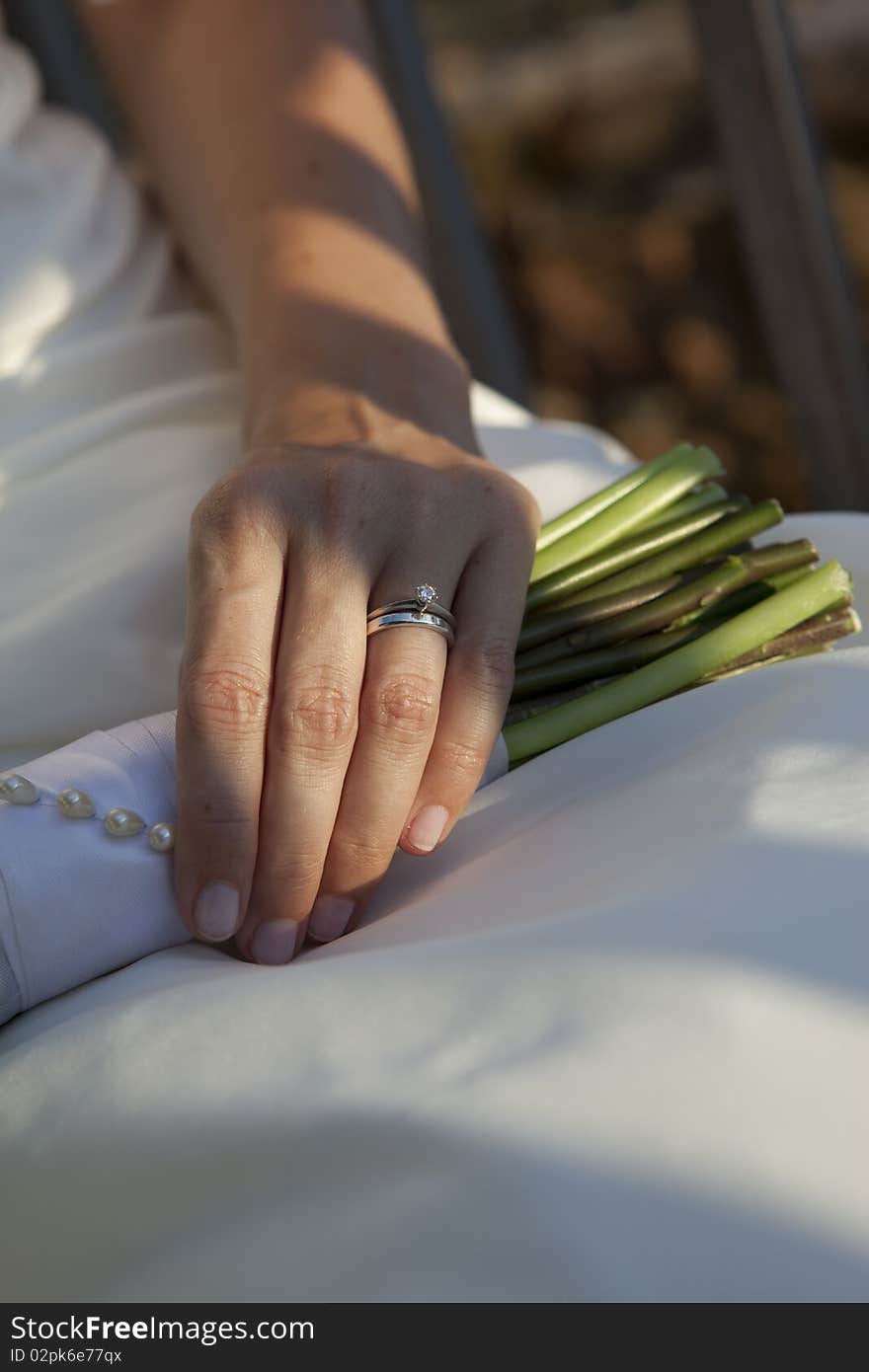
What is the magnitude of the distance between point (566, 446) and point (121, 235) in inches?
21.1

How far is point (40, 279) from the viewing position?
1195 millimetres

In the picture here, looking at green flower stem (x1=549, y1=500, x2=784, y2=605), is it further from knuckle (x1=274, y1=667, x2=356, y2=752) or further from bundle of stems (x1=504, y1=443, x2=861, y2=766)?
knuckle (x1=274, y1=667, x2=356, y2=752)

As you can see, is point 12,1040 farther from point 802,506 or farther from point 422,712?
point 802,506

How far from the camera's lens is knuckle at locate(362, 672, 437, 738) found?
30.8 inches

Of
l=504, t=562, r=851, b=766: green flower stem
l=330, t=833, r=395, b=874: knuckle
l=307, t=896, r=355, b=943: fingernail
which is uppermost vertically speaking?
l=330, t=833, r=395, b=874: knuckle

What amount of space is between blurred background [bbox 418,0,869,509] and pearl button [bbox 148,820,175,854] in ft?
8.01

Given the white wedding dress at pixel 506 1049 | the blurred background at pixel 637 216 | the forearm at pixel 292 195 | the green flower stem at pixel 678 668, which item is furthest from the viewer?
the blurred background at pixel 637 216

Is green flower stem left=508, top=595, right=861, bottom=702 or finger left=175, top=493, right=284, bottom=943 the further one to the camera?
green flower stem left=508, top=595, right=861, bottom=702

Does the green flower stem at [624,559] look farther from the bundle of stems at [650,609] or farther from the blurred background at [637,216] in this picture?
the blurred background at [637,216]

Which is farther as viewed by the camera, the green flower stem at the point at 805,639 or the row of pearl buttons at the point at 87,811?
the green flower stem at the point at 805,639

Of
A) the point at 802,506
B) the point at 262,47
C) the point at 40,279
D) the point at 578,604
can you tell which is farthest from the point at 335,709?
the point at 802,506

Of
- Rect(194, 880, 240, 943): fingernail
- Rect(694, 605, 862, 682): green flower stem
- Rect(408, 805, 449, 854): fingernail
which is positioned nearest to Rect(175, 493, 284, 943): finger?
Rect(194, 880, 240, 943): fingernail

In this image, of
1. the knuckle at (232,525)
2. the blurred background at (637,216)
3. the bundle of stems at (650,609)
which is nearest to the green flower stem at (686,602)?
the bundle of stems at (650,609)

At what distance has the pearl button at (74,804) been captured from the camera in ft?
2.46
